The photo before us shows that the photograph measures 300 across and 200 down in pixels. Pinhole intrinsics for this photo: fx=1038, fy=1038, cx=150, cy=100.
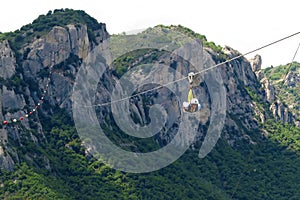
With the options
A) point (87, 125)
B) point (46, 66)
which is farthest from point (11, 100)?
point (46, 66)

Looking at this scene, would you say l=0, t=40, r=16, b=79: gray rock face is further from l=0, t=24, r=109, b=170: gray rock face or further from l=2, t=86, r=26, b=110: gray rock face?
l=2, t=86, r=26, b=110: gray rock face

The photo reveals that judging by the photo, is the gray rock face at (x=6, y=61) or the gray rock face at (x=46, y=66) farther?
the gray rock face at (x=6, y=61)

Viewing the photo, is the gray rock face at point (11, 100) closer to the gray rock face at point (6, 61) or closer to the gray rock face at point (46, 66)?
the gray rock face at point (46, 66)

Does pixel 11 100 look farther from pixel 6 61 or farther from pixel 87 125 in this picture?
pixel 87 125

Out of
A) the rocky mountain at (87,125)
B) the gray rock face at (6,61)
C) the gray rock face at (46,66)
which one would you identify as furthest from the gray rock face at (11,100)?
the gray rock face at (6,61)

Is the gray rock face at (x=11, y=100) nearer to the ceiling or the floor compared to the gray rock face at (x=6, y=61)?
nearer to the floor

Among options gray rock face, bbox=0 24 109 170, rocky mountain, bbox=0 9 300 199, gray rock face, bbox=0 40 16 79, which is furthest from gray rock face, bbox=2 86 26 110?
gray rock face, bbox=0 40 16 79

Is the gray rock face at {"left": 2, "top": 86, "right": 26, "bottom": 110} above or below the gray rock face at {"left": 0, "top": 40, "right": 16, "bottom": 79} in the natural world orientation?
below

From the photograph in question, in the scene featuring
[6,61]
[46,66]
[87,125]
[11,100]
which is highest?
[6,61]

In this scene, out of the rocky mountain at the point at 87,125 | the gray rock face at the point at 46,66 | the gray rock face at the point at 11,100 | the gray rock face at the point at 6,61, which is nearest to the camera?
the rocky mountain at the point at 87,125

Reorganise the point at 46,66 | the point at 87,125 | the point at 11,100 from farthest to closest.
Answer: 1. the point at 46,66
2. the point at 87,125
3. the point at 11,100
